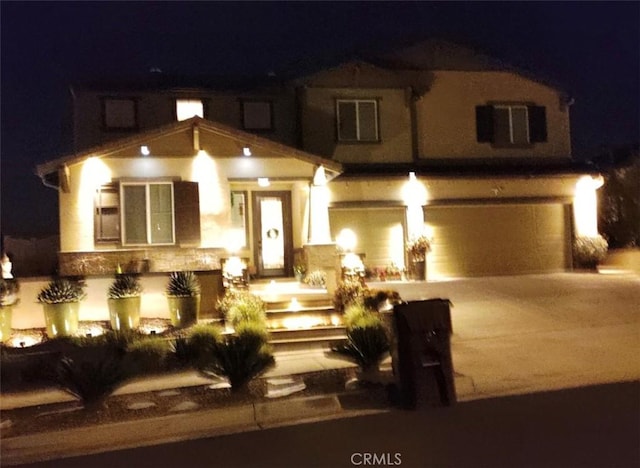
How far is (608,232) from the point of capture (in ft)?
75.6

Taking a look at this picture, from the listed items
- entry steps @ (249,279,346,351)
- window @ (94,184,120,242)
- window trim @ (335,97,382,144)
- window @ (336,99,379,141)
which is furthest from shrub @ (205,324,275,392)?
window @ (336,99,379,141)

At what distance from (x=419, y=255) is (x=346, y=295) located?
18.8 feet

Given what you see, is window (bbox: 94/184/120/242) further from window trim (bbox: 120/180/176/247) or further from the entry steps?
the entry steps

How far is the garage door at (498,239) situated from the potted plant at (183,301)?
8.72 meters

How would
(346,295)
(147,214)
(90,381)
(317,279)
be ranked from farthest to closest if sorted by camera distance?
(147,214) → (317,279) → (346,295) → (90,381)

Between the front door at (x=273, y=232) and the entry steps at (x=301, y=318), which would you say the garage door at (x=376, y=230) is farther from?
the entry steps at (x=301, y=318)

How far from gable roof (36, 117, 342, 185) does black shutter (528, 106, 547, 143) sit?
8.36m

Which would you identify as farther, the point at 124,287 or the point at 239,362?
the point at 124,287

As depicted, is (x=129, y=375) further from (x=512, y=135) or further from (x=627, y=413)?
(x=512, y=135)

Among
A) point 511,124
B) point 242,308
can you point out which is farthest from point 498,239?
point 242,308

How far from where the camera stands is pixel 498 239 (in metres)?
20.9

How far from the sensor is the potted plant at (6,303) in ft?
42.2

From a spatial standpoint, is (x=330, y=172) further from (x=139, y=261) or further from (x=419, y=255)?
(x=139, y=261)

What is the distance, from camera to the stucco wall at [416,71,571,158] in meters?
21.9
